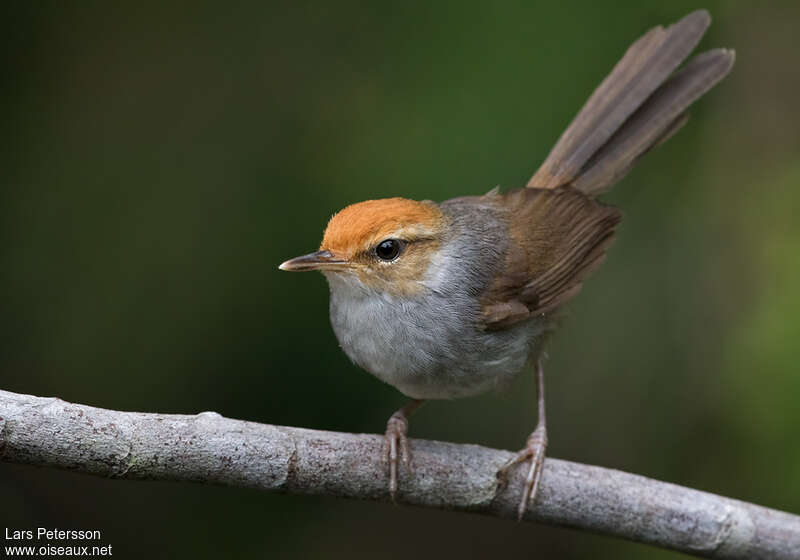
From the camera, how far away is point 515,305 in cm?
440

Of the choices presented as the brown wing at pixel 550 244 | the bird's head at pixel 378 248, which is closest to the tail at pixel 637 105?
the brown wing at pixel 550 244

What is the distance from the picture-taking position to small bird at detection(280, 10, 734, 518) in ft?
13.1

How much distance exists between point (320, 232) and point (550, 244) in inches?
46.8

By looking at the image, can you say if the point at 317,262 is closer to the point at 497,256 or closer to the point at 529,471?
the point at 497,256

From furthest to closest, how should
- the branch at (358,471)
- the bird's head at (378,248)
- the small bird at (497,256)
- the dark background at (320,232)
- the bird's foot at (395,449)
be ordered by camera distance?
the dark background at (320,232) < the small bird at (497,256) < the bird's head at (378,248) < the bird's foot at (395,449) < the branch at (358,471)

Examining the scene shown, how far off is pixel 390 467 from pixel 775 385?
2.01 meters

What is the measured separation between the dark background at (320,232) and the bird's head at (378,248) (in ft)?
3.40

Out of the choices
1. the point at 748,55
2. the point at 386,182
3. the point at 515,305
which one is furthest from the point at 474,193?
the point at 748,55

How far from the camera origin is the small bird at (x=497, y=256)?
4.01m

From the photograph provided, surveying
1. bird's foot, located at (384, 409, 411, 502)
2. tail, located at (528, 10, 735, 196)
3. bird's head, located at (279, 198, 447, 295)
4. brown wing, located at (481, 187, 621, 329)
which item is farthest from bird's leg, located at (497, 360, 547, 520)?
tail, located at (528, 10, 735, 196)

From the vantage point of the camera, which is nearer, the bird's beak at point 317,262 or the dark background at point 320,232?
the bird's beak at point 317,262

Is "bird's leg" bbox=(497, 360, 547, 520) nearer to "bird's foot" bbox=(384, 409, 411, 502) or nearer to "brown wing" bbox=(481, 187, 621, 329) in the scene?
"bird's foot" bbox=(384, 409, 411, 502)

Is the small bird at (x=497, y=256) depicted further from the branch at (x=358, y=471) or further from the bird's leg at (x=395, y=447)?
the branch at (x=358, y=471)

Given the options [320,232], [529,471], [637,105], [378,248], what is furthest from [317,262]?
[637,105]
